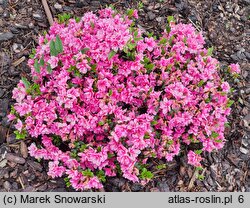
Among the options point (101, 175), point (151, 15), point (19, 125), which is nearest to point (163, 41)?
point (151, 15)

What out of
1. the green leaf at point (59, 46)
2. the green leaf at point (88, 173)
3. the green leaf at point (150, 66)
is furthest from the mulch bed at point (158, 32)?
the green leaf at point (150, 66)

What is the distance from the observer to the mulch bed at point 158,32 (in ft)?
11.9

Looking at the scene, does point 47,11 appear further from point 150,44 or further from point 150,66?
point 150,66

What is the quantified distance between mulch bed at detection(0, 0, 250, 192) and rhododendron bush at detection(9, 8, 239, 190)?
0.20 meters

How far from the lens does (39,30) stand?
4473 mm

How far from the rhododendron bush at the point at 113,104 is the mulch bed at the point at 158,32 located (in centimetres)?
20

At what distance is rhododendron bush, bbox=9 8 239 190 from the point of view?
3.44 metres

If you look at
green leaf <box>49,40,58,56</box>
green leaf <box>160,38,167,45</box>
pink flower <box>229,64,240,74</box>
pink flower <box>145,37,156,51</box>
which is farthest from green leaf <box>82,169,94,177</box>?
pink flower <box>229,64,240,74</box>

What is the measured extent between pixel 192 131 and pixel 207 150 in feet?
0.86

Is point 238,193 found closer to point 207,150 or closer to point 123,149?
point 207,150

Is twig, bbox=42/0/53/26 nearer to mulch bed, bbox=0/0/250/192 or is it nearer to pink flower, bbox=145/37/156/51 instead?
mulch bed, bbox=0/0/250/192

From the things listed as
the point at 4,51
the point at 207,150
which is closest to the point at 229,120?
the point at 207,150

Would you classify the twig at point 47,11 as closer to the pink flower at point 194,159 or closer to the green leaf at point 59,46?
the green leaf at point 59,46

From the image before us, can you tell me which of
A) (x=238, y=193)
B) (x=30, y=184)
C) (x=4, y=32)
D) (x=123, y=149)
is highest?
(x=4, y=32)
